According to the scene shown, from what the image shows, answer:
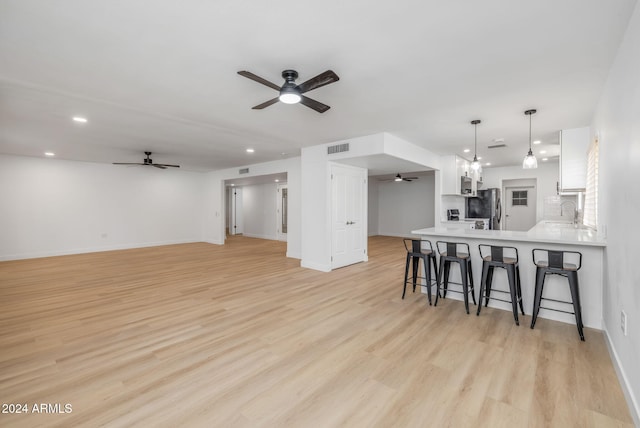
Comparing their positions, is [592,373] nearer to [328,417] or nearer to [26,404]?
[328,417]

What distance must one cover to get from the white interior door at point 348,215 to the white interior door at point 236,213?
699 cm

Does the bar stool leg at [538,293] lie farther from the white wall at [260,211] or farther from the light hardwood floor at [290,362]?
the white wall at [260,211]

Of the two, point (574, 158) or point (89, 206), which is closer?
point (574, 158)

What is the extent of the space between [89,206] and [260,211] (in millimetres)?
5231

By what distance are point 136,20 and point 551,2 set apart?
2.75m

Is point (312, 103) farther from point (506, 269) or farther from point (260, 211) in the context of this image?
point (260, 211)

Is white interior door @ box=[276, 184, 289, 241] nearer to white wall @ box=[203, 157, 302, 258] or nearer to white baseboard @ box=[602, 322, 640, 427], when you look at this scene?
white wall @ box=[203, 157, 302, 258]

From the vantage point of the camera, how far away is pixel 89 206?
315 inches

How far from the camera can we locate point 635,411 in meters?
1.74

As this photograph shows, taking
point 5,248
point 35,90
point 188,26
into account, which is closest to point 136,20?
point 188,26

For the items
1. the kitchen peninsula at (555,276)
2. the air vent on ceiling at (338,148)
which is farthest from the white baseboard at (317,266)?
the kitchen peninsula at (555,276)

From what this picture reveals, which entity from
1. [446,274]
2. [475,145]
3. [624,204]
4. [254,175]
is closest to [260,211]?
[254,175]

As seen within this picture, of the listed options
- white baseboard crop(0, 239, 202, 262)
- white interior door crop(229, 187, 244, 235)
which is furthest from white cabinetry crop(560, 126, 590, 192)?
white interior door crop(229, 187, 244, 235)

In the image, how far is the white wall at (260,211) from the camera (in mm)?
10696
